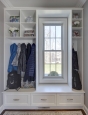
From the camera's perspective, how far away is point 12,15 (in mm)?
3016

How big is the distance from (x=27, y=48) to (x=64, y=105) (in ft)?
5.38

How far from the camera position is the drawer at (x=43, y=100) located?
2.57m

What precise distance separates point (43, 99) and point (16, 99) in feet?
2.03

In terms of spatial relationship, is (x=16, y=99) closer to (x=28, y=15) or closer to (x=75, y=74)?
(x=75, y=74)

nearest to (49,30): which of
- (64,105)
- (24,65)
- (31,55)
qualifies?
(31,55)

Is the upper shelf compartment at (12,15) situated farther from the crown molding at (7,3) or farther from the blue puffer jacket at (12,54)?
the blue puffer jacket at (12,54)

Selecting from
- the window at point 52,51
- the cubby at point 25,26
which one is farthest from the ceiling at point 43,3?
the window at point 52,51

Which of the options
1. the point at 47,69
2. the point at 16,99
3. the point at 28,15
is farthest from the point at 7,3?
the point at 16,99

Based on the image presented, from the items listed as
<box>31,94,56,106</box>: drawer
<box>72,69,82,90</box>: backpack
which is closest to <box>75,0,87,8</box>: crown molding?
<box>72,69,82,90</box>: backpack

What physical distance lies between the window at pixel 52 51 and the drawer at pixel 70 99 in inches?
26.9

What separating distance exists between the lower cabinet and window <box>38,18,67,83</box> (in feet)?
2.25

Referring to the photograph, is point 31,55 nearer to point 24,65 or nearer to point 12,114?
point 24,65

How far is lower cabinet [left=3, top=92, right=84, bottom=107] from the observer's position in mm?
2570

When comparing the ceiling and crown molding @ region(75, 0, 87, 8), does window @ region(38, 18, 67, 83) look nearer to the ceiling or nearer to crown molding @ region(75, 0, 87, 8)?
the ceiling
